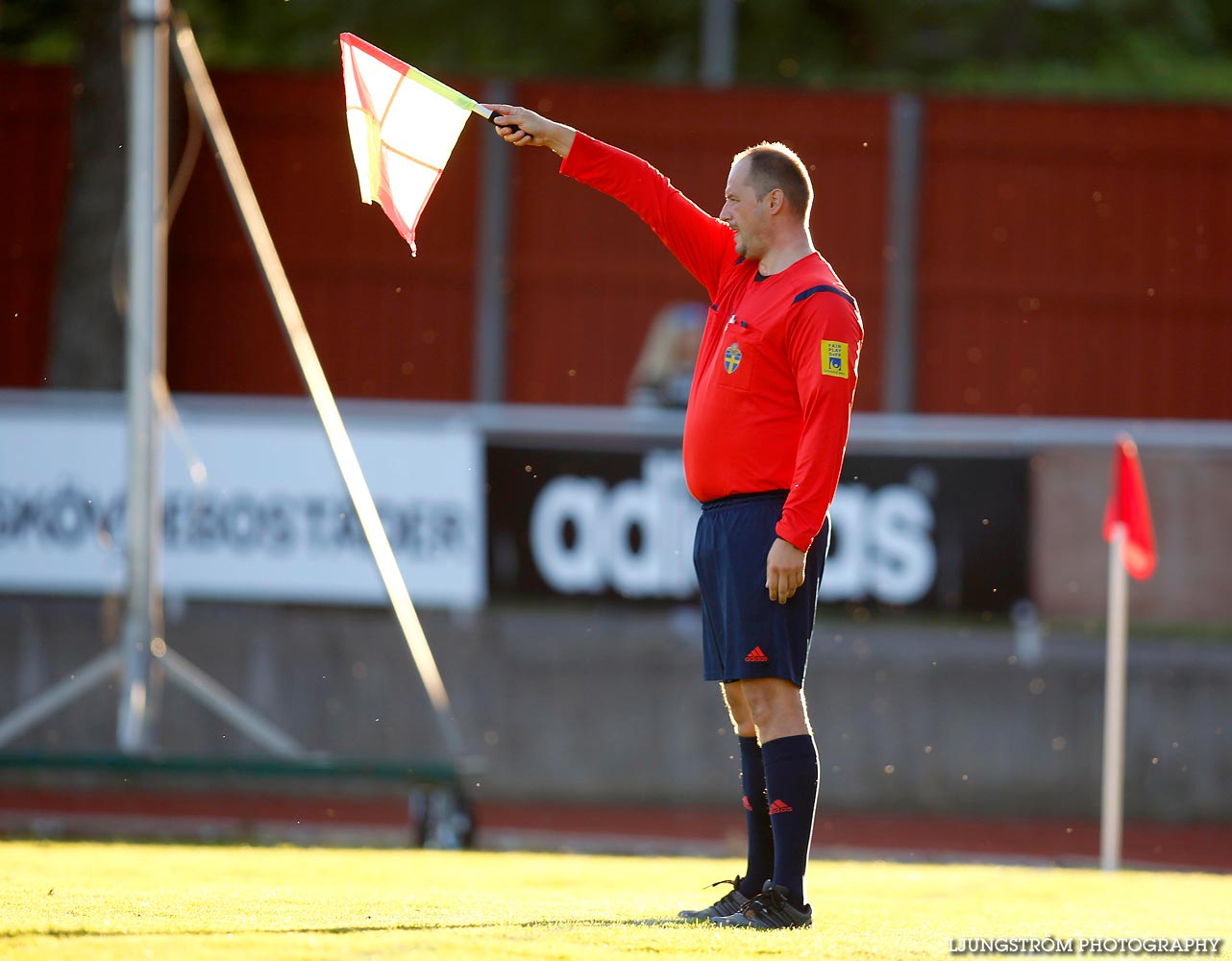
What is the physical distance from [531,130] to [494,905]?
7.43ft

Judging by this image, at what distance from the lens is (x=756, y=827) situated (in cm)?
543

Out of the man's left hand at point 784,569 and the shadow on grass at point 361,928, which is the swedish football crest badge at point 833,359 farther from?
the shadow on grass at point 361,928

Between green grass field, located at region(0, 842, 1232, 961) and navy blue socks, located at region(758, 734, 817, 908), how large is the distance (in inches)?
6.7

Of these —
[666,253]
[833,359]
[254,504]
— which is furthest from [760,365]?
[666,253]

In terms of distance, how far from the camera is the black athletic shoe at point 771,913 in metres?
5.12

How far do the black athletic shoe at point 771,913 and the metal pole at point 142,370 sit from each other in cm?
498

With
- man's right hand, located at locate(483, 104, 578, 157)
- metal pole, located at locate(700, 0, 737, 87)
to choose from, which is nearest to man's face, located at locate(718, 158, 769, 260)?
man's right hand, located at locate(483, 104, 578, 157)

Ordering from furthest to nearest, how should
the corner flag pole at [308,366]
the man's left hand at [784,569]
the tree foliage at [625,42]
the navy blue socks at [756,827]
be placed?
the tree foliage at [625,42] → the corner flag pole at [308,366] → the navy blue socks at [756,827] → the man's left hand at [784,569]

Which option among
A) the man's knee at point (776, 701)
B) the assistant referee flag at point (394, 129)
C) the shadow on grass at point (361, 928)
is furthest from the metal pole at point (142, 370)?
the man's knee at point (776, 701)

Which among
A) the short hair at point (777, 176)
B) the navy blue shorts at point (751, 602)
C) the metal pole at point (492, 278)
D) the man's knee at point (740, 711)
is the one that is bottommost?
the man's knee at point (740, 711)

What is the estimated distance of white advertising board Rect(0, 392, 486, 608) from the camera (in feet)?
40.2

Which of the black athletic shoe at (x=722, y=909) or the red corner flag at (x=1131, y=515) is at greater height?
the red corner flag at (x=1131, y=515)

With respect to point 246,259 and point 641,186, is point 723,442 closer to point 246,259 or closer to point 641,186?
point 641,186

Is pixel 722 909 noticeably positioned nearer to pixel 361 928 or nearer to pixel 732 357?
pixel 361 928
